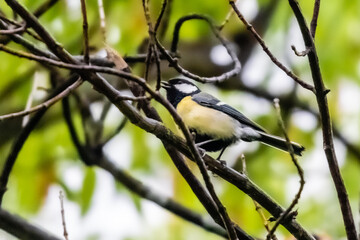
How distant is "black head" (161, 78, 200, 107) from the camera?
3.50 meters

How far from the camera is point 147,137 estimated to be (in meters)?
4.09

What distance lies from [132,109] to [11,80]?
6.84ft

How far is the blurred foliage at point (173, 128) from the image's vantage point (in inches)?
138

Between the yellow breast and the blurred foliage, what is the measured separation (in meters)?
0.44

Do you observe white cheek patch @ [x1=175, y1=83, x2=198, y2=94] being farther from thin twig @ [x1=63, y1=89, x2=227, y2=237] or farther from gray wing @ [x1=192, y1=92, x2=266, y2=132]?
thin twig @ [x1=63, y1=89, x2=227, y2=237]

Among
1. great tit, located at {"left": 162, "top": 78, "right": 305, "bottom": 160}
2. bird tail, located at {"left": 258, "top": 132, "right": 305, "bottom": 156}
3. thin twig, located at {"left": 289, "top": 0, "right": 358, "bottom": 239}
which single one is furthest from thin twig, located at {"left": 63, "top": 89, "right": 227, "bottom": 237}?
thin twig, located at {"left": 289, "top": 0, "right": 358, "bottom": 239}

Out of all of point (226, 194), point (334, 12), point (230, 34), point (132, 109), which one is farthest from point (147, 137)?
point (132, 109)

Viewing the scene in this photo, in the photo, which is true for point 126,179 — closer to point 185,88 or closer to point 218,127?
point 218,127

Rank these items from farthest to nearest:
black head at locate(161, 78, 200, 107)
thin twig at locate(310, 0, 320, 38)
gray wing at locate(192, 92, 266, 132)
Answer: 1. black head at locate(161, 78, 200, 107)
2. gray wing at locate(192, 92, 266, 132)
3. thin twig at locate(310, 0, 320, 38)

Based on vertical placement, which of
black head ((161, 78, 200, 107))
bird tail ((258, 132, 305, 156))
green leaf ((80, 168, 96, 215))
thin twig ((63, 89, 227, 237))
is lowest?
green leaf ((80, 168, 96, 215))

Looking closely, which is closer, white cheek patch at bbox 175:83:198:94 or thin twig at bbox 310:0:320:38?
thin twig at bbox 310:0:320:38

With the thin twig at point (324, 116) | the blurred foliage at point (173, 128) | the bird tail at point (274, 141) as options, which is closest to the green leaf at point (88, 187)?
the blurred foliage at point (173, 128)

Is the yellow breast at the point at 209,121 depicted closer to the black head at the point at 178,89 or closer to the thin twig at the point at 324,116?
the black head at the point at 178,89

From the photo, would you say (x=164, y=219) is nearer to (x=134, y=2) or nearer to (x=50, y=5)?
(x=134, y=2)
